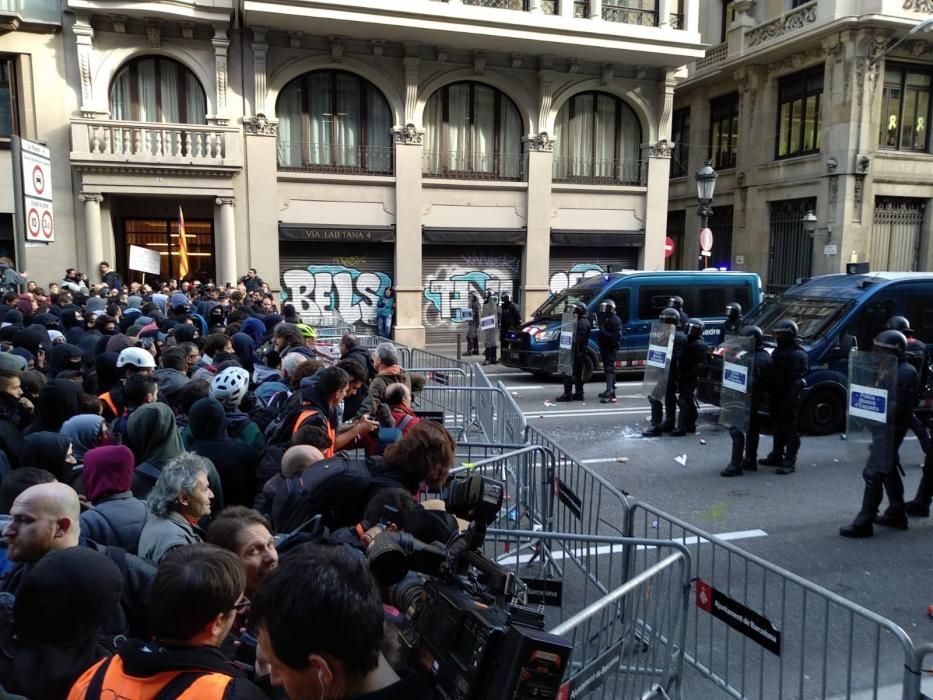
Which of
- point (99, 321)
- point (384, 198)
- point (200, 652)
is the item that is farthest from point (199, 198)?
point (200, 652)

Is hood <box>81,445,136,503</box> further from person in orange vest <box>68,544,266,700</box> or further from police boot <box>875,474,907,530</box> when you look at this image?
police boot <box>875,474,907,530</box>

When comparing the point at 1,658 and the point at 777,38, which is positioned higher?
the point at 777,38

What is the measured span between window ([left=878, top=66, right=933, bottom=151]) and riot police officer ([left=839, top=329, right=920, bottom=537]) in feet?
65.3

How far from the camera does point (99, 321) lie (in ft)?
27.5

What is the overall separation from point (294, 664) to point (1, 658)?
3.74 feet

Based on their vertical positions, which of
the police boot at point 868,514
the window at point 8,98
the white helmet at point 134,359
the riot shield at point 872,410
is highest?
the window at point 8,98

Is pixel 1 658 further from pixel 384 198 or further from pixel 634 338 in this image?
pixel 384 198

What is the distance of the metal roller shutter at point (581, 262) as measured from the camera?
23.0 metres

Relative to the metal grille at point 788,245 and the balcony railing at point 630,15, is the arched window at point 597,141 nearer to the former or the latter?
the balcony railing at point 630,15

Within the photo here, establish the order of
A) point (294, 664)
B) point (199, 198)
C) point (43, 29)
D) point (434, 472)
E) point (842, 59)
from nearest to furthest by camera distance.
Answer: point (294, 664) → point (434, 472) → point (43, 29) → point (199, 198) → point (842, 59)

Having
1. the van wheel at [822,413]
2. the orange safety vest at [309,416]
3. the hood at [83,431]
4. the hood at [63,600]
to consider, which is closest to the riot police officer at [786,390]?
the van wheel at [822,413]

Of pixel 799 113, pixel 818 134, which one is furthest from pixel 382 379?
pixel 799 113

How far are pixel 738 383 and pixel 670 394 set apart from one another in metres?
1.84

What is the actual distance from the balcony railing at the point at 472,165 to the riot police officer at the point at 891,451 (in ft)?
54.0
